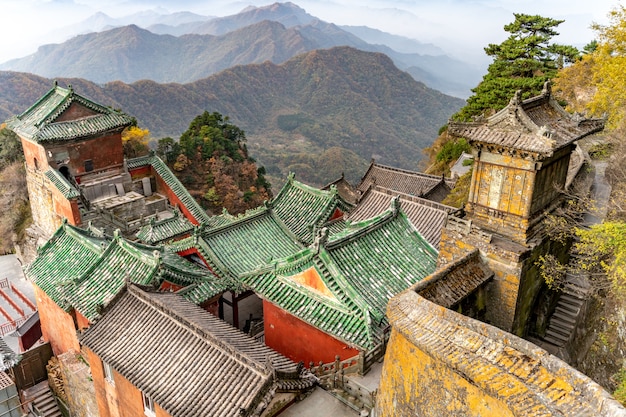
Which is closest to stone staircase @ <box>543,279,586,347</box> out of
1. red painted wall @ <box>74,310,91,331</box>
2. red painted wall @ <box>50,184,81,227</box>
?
red painted wall @ <box>74,310,91,331</box>

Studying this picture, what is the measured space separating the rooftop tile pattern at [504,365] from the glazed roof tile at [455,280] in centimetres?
165

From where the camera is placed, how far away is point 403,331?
1017 cm

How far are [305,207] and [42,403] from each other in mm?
14107

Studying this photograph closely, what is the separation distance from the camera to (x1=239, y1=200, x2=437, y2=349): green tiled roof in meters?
13.5

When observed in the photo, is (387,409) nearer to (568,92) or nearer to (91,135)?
(91,135)

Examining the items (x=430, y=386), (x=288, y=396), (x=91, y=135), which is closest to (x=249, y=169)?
(x=91, y=135)

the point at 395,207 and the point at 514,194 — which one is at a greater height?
the point at 514,194

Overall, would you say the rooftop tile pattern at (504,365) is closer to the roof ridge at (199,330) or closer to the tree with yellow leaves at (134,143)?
the roof ridge at (199,330)

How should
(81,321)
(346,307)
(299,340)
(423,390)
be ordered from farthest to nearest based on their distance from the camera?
(81,321) → (299,340) → (346,307) → (423,390)

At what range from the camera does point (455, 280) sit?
42.4ft

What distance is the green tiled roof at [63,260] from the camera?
17469mm

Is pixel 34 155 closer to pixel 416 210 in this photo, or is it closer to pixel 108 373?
pixel 108 373

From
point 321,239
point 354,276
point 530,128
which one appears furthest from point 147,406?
point 530,128

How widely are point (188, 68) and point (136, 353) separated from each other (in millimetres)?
190370
